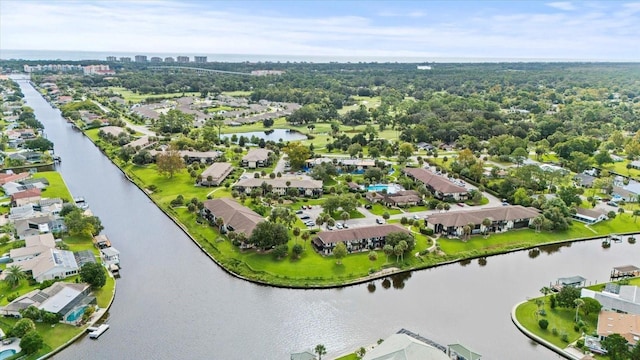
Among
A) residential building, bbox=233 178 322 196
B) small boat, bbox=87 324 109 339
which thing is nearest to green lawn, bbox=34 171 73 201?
residential building, bbox=233 178 322 196

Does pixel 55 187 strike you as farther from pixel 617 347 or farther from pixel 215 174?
pixel 617 347

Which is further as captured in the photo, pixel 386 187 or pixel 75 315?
pixel 386 187

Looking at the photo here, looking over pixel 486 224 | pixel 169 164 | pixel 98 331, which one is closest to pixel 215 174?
pixel 169 164

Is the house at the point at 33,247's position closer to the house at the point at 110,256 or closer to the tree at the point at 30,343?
the house at the point at 110,256

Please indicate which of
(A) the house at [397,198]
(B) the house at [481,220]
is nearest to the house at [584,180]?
(B) the house at [481,220]

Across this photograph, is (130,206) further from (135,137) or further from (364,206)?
(135,137)

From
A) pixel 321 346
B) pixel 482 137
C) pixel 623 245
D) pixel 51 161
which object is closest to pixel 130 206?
pixel 51 161

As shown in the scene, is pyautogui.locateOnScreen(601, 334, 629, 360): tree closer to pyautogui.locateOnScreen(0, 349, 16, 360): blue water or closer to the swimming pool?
the swimming pool
